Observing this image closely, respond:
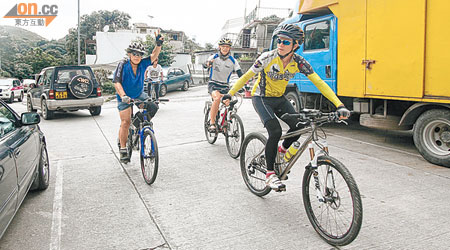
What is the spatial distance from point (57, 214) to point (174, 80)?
19.0 m

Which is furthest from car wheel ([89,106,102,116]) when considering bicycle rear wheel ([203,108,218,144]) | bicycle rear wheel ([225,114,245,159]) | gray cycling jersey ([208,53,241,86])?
bicycle rear wheel ([225,114,245,159])

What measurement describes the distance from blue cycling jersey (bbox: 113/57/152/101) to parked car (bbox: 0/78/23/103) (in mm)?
20561

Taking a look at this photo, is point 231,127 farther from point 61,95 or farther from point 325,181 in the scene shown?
point 61,95

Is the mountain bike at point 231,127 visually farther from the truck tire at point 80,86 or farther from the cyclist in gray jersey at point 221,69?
the truck tire at point 80,86

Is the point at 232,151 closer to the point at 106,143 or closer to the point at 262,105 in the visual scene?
the point at 262,105

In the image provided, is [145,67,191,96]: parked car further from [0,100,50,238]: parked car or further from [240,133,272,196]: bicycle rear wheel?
[240,133,272,196]: bicycle rear wheel

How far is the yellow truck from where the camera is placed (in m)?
5.59

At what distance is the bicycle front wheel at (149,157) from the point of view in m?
4.72

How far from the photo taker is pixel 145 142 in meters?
5.02

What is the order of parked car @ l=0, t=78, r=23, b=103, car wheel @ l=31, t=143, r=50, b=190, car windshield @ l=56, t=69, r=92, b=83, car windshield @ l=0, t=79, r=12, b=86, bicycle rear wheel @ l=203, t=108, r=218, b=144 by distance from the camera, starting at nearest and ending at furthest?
car wheel @ l=31, t=143, r=50, b=190 → bicycle rear wheel @ l=203, t=108, r=218, b=144 → car windshield @ l=56, t=69, r=92, b=83 → parked car @ l=0, t=78, r=23, b=103 → car windshield @ l=0, t=79, r=12, b=86

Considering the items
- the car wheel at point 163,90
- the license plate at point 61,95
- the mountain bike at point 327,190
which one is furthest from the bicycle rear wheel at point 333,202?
the car wheel at point 163,90

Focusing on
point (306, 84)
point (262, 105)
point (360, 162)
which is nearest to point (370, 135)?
point (306, 84)

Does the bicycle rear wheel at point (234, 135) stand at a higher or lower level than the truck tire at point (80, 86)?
lower

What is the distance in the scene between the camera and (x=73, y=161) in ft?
20.8
